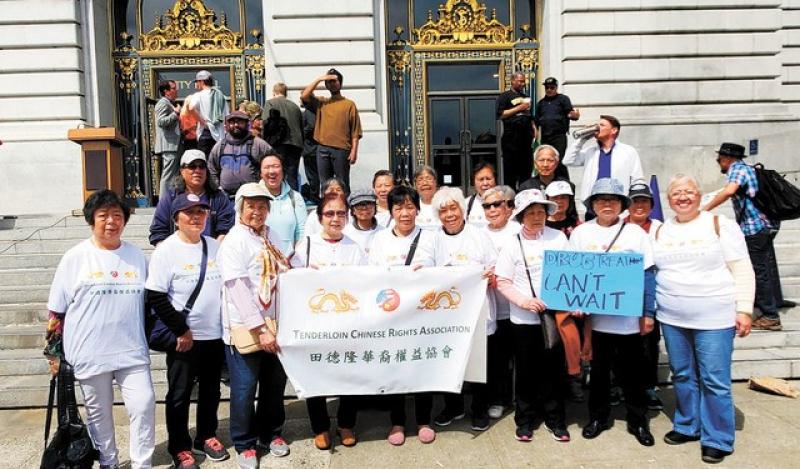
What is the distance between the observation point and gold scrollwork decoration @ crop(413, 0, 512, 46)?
13.1m

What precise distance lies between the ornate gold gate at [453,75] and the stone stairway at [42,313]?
6399 millimetres

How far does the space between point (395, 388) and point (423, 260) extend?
3.41ft

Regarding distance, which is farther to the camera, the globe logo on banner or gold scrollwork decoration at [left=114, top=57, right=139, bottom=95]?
gold scrollwork decoration at [left=114, top=57, right=139, bottom=95]

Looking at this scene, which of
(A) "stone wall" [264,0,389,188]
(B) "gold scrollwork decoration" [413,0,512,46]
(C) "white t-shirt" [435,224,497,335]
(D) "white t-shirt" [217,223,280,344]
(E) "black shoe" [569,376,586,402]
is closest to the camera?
(D) "white t-shirt" [217,223,280,344]

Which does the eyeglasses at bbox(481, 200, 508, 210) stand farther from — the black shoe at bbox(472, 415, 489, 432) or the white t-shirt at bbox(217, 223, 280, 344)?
the white t-shirt at bbox(217, 223, 280, 344)

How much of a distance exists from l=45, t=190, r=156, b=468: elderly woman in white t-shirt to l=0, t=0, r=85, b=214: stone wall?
9044 mm

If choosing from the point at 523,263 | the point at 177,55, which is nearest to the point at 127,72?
the point at 177,55

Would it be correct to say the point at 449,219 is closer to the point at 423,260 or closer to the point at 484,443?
the point at 423,260

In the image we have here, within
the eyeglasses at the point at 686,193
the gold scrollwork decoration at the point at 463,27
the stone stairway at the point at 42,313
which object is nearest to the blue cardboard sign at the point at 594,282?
the eyeglasses at the point at 686,193

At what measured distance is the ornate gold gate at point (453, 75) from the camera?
1290 cm

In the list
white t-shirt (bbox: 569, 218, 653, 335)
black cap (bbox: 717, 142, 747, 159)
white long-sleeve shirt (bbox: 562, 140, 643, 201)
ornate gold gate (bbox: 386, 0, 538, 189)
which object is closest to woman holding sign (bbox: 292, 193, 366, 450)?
white t-shirt (bbox: 569, 218, 653, 335)

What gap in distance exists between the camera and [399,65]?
42.2ft

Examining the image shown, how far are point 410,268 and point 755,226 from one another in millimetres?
4448

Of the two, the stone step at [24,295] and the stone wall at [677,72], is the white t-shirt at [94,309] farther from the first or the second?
the stone wall at [677,72]
